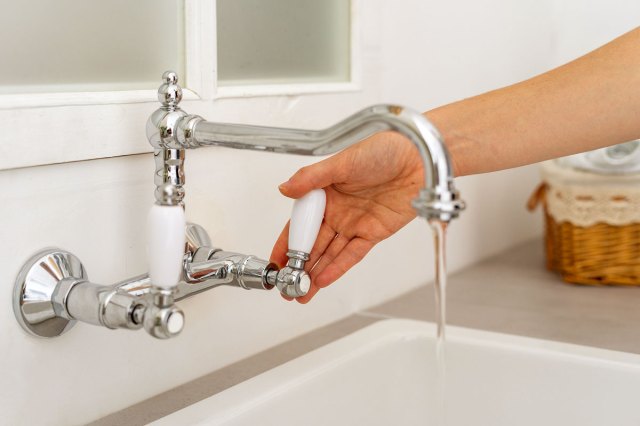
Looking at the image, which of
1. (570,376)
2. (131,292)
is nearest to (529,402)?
(570,376)

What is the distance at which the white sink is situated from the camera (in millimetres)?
799

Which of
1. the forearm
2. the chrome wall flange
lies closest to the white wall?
the chrome wall flange

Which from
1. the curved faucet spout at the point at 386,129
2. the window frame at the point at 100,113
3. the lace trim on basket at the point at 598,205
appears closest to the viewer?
the curved faucet spout at the point at 386,129

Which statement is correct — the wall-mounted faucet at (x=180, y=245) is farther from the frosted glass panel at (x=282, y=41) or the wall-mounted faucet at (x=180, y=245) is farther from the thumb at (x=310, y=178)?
the frosted glass panel at (x=282, y=41)

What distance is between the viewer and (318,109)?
0.98 metres

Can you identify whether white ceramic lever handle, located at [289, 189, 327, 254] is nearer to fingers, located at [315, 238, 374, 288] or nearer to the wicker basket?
fingers, located at [315, 238, 374, 288]

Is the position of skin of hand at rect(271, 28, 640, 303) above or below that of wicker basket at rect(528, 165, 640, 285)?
above

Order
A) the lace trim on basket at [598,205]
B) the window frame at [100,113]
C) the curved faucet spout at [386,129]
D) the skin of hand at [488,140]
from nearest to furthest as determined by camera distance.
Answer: the curved faucet spout at [386,129] → the window frame at [100,113] → the skin of hand at [488,140] → the lace trim on basket at [598,205]

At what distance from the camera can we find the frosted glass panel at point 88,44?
66cm

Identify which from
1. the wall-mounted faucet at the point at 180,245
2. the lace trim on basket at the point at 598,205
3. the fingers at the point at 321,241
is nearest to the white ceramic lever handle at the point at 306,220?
the wall-mounted faucet at the point at 180,245

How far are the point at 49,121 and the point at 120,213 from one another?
114mm

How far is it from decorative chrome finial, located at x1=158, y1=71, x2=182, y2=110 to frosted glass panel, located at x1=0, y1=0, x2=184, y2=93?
0.22ft

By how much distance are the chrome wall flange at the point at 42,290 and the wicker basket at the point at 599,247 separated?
78 centimetres

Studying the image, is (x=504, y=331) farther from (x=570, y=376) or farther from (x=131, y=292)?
(x=131, y=292)
